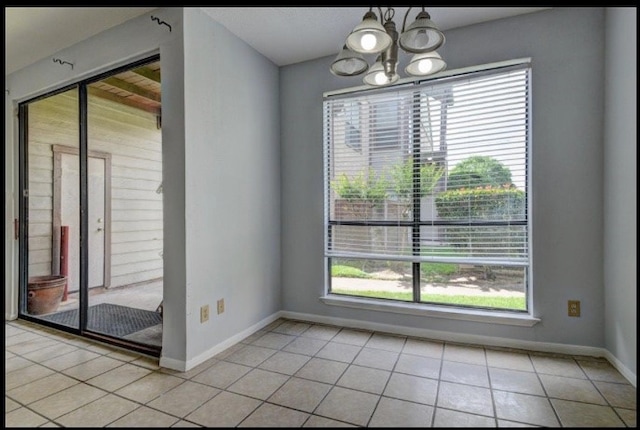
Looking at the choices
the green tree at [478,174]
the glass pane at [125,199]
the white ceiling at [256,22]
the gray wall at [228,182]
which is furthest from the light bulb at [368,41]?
the glass pane at [125,199]

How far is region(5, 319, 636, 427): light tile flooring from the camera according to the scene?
1.70m

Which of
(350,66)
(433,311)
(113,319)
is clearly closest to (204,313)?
(113,319)

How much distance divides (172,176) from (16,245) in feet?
8.00

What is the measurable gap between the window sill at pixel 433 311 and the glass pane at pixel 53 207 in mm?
2765

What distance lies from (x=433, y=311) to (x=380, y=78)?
1916mm

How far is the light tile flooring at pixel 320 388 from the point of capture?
1701 mm

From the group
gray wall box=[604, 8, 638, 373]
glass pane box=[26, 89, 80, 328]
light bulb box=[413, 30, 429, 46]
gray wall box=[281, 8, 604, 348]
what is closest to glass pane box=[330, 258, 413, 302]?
gray wall box=[281, 8, 604, 348]

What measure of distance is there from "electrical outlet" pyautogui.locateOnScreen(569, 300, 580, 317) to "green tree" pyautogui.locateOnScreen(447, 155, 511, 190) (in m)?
0.98

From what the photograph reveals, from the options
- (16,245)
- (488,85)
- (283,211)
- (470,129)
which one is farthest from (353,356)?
(16,245)

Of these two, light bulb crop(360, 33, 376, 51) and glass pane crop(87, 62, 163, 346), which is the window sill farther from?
light bulb crop(360, 33, 376, 51)

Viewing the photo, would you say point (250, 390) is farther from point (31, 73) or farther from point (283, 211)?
point (31, 73)

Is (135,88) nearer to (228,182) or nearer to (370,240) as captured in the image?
(228,182)

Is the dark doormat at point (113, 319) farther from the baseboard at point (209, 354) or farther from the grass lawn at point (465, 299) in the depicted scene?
the grass lawn at point (465, 299)

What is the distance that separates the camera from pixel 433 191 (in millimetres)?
2822
